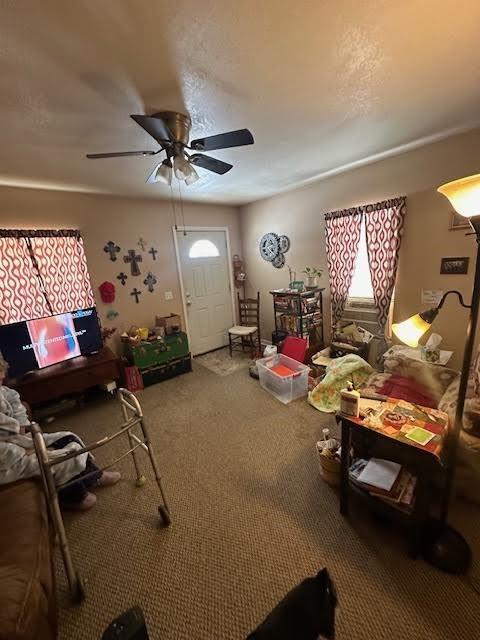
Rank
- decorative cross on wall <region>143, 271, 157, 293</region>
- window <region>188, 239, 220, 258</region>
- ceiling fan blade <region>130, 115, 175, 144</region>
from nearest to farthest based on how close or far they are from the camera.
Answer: ceiling fan blade <region>130, 115, 175, 144</region>, decorative cross on wall <region>143, 271, 157, 293</region>, window <region>188, 239, 220, 258</region>

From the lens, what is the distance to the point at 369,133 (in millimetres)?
2191

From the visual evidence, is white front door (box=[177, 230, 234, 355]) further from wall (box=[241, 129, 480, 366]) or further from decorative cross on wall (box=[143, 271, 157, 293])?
wall (box=[241, 129, 480, 366])

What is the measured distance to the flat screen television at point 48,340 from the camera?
8.70 ft

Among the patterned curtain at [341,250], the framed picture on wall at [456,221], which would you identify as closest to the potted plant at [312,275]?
the patterned curtain at [341,250]

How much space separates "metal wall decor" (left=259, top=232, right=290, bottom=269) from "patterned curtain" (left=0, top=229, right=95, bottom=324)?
2.67 meters

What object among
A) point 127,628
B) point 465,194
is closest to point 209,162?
point 465,194

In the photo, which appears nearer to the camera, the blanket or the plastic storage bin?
the blanket

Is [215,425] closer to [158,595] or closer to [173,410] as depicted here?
[173,410]

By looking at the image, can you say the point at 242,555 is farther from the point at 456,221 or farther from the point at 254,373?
the point at 456,221

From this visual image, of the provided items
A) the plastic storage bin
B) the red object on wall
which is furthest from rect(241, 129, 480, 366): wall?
the red object on wall

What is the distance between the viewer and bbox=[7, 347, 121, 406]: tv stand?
8.66 feet

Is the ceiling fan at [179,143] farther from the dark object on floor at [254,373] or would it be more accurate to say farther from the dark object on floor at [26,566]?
the dark object on floor at [254,373]

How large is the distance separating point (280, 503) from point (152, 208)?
12.6 feet

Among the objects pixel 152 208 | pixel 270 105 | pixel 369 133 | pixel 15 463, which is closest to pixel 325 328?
pixel 369 133
